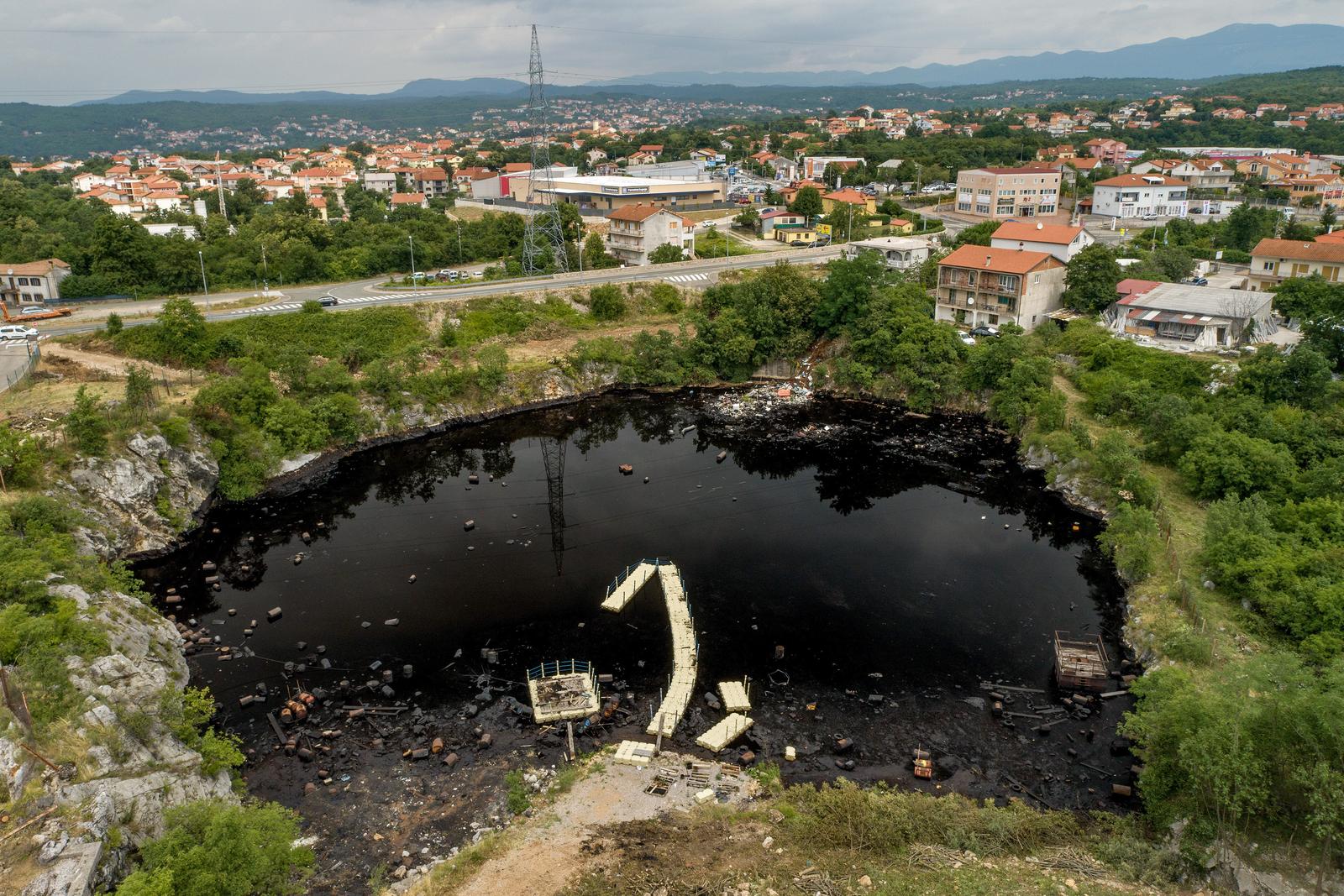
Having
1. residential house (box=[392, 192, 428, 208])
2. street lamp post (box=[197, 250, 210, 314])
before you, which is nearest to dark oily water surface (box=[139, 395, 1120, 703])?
street lamp post (box=[197, 250, 210, 314])

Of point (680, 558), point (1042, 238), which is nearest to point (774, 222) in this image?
point (1042, 238)

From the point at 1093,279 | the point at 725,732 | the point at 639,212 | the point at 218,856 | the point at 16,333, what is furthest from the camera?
the point at 639,212

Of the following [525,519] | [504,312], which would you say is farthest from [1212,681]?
[504,312]

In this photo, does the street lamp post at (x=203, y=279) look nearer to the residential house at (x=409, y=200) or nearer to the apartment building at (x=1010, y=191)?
the residential house at (x=409, y=200)

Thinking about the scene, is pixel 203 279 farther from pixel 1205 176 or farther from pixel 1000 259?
pixel 1205 176

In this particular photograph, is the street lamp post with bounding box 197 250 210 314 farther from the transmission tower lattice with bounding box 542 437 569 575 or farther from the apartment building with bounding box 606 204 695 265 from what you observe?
the apartment building with bounding box 606 204 695 265
